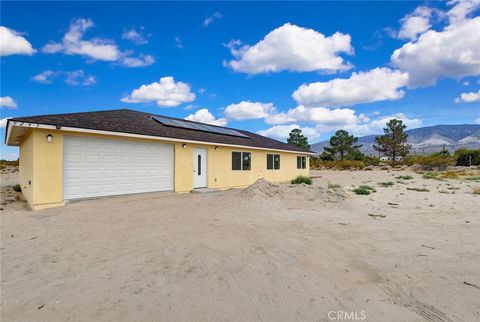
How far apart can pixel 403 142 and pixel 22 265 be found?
5151cm

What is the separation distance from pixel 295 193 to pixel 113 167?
22.8ft

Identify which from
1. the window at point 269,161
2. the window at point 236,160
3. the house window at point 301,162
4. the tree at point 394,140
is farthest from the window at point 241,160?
the tree at point 394,140

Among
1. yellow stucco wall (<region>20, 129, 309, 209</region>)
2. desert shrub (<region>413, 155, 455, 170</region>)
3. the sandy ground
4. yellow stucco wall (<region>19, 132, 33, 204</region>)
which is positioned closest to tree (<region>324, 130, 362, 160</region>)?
desert shrub (<region>413, 155, 455, 170</region>)

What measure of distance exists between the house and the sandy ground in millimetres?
1402

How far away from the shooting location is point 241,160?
50.7ft

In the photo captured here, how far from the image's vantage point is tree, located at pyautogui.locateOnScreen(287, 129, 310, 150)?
148ft

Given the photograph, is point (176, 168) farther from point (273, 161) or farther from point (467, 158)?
point (467, 158)

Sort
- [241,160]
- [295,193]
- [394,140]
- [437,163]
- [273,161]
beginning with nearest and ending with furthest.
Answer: [295,193], [241,160], [273,161], [437,163], [394,140]

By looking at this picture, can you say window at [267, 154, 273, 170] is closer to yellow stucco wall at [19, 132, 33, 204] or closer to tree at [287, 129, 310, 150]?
yellow stucco wall at [19, 132, 33, 204]

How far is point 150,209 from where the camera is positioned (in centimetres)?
802

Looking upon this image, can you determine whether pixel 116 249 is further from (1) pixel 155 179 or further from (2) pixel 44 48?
(2) pixel 44 48

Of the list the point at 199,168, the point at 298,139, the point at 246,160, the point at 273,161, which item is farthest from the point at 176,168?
the point at 298,139

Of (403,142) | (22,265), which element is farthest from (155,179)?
(403,142)

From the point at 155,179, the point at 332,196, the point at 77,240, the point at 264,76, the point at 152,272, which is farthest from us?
the point at 264,76
